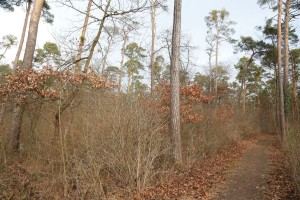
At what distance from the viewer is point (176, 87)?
8641 mm

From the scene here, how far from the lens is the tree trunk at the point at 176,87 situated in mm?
8389

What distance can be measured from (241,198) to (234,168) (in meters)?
3.44

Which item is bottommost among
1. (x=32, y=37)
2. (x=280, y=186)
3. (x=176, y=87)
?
(x=280, y=186)

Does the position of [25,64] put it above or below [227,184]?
above

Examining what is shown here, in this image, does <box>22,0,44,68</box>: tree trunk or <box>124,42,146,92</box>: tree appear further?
<box>124,42,146,92</box>: tree

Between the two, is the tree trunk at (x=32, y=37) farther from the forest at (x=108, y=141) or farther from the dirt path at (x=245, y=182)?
the dirt path at (x=245, y=182)

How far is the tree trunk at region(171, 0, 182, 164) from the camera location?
8.39 meters

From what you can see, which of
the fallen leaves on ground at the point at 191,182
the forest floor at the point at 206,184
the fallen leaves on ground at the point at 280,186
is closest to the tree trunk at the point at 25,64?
the forest floor at the point at 206,184

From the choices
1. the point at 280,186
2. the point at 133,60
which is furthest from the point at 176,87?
the point at 133,60

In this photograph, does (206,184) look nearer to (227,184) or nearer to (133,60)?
(227,184)

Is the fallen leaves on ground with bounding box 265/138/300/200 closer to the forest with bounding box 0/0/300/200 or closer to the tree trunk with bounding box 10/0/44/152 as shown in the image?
the forest with bounding box 0/0/300/200

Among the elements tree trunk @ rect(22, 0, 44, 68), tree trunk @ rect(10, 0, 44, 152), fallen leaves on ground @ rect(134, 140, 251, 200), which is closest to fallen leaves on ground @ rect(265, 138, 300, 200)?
fallen leaves on ground @ rect(134, 140, 251, 200)

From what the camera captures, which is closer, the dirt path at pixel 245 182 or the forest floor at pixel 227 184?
the forest floor at pixel 227 184

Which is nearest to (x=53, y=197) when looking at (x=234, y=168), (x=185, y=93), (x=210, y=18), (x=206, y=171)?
(x=206, y=171)
